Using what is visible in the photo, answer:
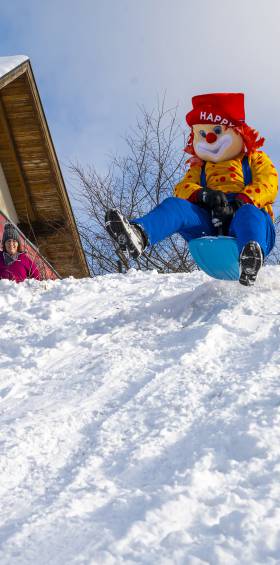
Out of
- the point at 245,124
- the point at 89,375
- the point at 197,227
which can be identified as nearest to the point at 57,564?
the point at 89,375

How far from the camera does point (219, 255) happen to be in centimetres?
429

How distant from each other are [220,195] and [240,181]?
0.92 feet

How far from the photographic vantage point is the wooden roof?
1005 cm

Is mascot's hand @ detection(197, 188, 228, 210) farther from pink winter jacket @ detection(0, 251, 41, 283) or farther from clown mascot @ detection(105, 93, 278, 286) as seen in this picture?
pink winter jacket @ detection(0, 251, 41, 283)

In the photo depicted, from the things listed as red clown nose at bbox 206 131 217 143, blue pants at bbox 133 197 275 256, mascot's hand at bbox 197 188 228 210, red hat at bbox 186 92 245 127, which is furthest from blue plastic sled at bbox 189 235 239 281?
red hat at bbox 186 92 245 127

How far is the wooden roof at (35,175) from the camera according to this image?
10.1 m

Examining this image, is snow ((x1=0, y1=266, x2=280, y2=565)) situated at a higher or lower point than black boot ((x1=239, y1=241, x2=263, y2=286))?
lower

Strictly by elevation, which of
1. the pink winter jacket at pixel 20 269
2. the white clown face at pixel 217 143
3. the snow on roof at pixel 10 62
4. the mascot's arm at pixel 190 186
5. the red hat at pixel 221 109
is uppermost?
the snow on roof at pixel 10 62

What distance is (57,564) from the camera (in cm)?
158

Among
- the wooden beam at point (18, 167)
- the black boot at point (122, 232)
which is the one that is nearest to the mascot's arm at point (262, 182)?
the black boot at point (122, 232)

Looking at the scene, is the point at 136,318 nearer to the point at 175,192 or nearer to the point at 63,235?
the point at 175,192

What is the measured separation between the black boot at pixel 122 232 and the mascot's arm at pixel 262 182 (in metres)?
0.99

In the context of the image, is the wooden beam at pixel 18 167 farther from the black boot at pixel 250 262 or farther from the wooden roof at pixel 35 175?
the black boot at pixel 250 262

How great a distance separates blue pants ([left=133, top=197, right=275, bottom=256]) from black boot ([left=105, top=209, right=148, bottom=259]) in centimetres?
18
